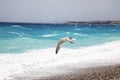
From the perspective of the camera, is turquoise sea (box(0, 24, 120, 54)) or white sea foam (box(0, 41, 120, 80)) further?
turquoise sea (box(0, 24, 120, 54))

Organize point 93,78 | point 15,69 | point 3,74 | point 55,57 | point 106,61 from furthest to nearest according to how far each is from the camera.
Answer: point 55,57
point 106,61
point 15,69
point 3,74
point 93,78

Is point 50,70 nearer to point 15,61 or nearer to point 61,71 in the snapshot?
point 61,71

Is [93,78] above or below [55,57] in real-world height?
above

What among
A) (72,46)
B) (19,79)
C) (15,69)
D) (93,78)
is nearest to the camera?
(93,78)

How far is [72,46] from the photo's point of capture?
27812 millimetres

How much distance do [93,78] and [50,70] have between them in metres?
4.09

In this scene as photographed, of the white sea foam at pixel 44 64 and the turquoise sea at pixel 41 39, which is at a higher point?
the white sea foam at pixel 44 64

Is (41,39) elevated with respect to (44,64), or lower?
lower

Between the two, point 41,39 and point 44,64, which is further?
point 41,39

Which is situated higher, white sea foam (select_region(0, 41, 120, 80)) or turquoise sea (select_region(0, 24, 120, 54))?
white sea foam (select_region(0, 41, 120, 80))

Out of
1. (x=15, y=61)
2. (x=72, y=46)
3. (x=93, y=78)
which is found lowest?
A: (x=72, y=46)

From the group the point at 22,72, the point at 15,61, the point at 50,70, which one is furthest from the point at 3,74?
the point at 15,61

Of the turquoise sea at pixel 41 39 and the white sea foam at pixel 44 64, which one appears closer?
the white sea foam at pixel 44 64

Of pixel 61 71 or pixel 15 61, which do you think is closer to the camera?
pixel 61 71
